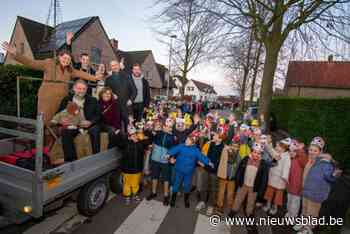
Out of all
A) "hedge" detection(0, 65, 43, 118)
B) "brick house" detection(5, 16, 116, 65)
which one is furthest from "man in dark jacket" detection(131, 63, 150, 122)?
"brick house" detection(5, 16, 116, 65)

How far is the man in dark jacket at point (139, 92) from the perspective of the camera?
→ 5.22 meters

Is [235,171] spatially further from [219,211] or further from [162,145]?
[162,145]

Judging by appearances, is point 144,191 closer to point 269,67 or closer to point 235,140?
point 235,140

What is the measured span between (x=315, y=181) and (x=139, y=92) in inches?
168

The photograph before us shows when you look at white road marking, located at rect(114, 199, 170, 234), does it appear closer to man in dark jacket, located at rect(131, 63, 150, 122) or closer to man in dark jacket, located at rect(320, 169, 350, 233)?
man in dark jacket, located at rect(131, 63, 150, 122)

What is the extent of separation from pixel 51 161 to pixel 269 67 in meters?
9.53

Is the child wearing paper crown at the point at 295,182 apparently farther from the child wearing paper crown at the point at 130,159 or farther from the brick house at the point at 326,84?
the brick house at the point at 326,84

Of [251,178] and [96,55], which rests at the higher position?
[96,55]

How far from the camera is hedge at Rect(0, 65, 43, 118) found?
7711 mm

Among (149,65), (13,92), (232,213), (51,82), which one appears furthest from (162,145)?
(149,65)

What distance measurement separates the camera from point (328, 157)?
341cm

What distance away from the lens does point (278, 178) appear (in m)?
3.75

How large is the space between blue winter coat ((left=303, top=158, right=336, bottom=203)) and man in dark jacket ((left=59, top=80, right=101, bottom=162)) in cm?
377

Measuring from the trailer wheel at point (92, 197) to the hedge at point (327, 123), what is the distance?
22.1 feet
